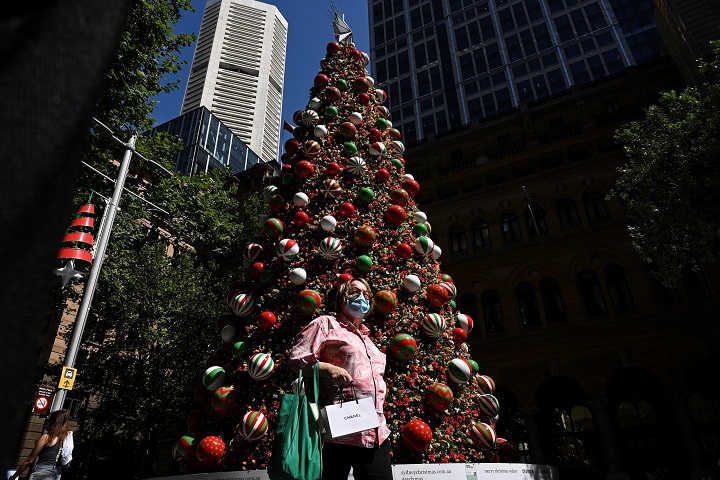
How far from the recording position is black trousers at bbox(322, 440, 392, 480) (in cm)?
297

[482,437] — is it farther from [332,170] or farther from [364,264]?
[332,170]

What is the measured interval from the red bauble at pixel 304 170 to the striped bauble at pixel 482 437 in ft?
16.7

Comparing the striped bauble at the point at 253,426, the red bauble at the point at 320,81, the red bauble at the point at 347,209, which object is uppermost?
the red bauble at the point at 320,81

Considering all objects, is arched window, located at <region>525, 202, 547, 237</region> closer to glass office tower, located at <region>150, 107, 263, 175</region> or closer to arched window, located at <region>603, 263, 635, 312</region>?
arched window, located at <region>603, 263, 635, 312</region>

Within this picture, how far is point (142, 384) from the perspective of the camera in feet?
52.6

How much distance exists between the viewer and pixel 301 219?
732 cm

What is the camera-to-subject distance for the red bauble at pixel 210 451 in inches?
212

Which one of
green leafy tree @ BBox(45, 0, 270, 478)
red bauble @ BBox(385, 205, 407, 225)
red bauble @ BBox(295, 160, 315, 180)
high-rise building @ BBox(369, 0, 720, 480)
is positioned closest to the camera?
red bauble @ BBox(385, 205, 407, 225)

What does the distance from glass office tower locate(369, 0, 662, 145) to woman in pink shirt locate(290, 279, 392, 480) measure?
51263 mm

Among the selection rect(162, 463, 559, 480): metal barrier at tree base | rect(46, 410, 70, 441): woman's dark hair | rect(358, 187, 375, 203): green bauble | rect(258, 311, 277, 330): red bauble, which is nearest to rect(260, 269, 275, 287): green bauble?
rect(258, 311, 277, 330): red bauble

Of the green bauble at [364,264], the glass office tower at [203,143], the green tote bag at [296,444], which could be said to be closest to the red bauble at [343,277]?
the green bauble at [364,264]

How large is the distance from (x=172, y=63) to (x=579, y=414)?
2162 cm

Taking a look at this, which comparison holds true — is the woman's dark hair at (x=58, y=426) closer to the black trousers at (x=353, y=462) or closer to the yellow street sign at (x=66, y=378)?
the yellow street sign at (x=66, y=378)

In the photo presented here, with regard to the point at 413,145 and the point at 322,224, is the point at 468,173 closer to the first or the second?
the point at 413,145
